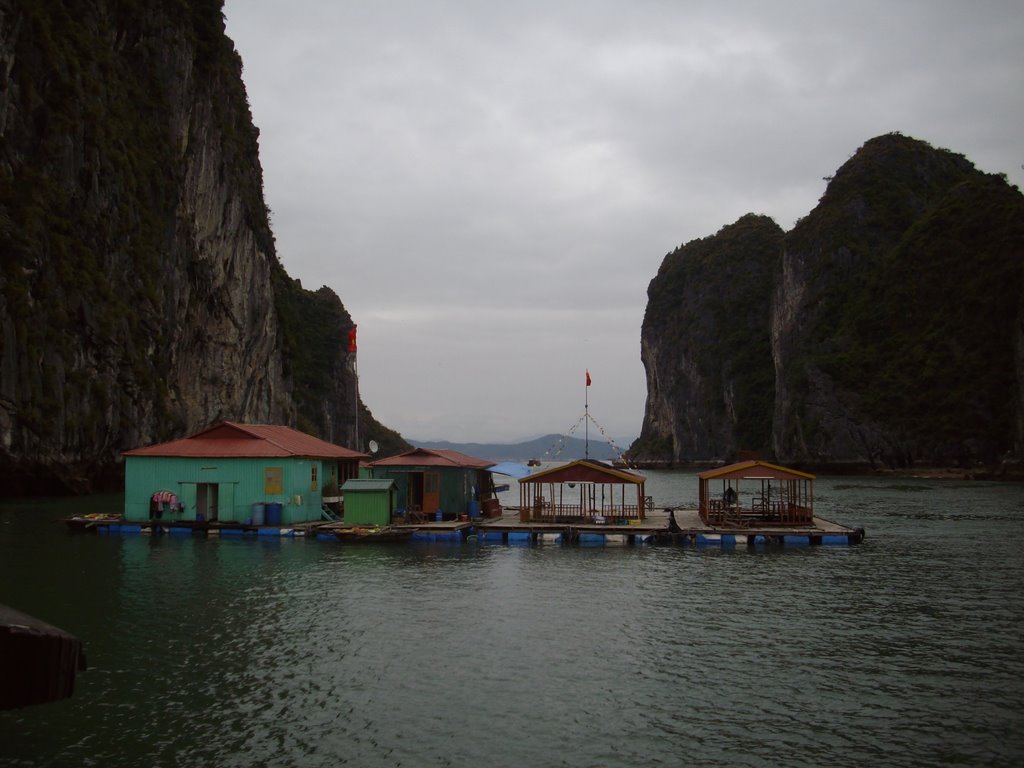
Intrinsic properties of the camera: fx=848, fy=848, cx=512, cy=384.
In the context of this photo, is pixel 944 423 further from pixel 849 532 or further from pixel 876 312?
pixel 849 532

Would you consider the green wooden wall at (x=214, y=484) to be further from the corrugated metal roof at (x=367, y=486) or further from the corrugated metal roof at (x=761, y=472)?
the corrugated metal roof at (x=761, y=472)

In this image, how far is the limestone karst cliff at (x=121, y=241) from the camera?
6197cm

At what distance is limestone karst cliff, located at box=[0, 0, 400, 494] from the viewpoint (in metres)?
62.0

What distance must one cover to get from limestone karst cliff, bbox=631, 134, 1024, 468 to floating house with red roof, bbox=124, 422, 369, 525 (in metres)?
104

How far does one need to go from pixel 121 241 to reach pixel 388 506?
159ft

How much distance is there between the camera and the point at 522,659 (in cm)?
1972

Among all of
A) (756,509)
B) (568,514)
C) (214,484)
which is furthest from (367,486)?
(756,509)

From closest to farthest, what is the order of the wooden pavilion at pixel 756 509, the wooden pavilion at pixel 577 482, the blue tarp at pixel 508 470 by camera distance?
the wooden pavilion at pixel 577 482, the wooden pavilion at pixel 756 509, the blue tarp at pixel 508 470

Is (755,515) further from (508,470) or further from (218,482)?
(218,482)

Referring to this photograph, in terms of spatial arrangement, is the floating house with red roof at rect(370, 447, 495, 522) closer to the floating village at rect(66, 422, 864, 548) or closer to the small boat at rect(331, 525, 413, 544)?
the floating village at rect(66, 422, 864, 548)

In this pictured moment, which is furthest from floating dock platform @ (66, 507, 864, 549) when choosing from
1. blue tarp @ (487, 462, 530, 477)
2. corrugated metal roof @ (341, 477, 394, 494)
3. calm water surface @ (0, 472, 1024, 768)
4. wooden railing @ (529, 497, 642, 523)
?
blue tarp @ (487, 462, 530, 477)

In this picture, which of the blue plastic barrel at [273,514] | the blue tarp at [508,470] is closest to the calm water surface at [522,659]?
the blue plastic barrel at [273,514]

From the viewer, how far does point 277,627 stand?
891 inches

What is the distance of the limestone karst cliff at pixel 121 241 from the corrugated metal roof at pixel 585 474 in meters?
39.4
